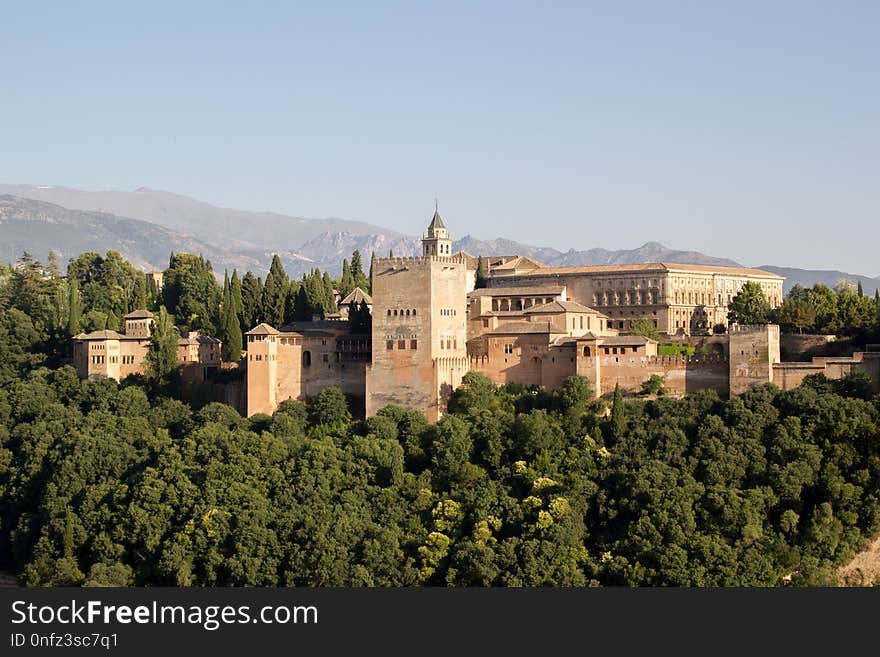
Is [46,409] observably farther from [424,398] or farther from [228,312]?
[424,398]

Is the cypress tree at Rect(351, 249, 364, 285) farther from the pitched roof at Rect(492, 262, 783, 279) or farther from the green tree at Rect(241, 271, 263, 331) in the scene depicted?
the green tree at Rect(241, 271, 263, 331)

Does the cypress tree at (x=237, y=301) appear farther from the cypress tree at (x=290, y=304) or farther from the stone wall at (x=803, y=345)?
the stone wall at (x=803, y=345)

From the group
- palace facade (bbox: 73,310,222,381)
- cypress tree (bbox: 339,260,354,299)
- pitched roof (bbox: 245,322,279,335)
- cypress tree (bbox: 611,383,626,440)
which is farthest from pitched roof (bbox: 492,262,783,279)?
cypress tree (bbox: 611,383,626,440)

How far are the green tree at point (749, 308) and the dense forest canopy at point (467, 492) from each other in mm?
12018

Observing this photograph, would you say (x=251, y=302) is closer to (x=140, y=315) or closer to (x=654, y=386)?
(x=140, y=315)

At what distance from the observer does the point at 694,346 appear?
5175cm

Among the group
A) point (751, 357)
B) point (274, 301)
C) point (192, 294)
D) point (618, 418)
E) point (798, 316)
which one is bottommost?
point (618, 418)

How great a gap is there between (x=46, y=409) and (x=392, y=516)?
58.9ft

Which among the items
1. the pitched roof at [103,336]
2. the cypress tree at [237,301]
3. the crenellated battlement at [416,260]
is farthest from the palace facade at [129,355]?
the crenellated battlement at [416,260]

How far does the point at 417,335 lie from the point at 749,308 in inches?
664

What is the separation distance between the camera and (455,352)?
5091cm

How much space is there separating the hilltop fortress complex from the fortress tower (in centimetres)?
3

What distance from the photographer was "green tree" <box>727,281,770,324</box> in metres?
58.8

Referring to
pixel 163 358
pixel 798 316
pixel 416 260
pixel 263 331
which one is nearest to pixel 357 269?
pixel 163 358
